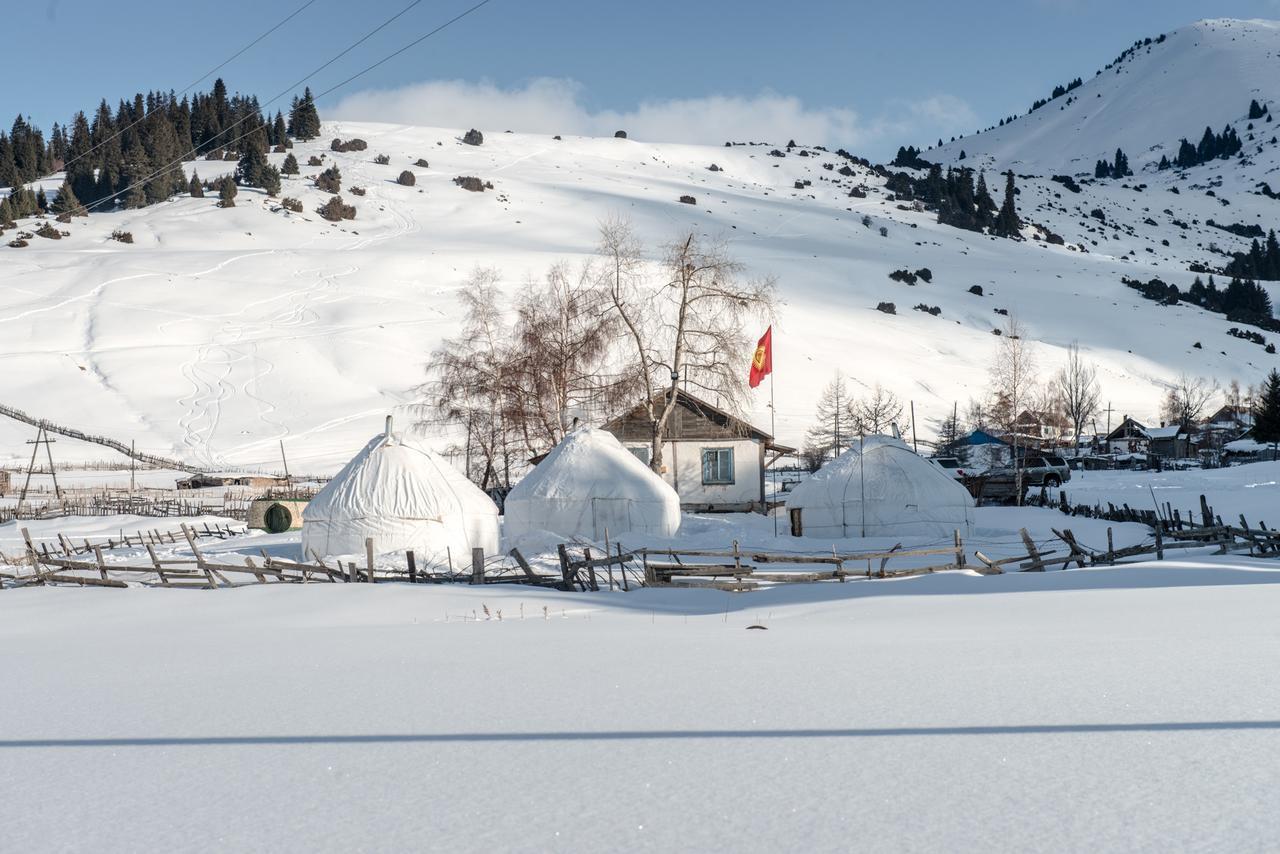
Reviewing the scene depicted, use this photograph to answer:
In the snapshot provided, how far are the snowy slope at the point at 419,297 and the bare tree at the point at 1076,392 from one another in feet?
11.8

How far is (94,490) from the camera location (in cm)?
4747

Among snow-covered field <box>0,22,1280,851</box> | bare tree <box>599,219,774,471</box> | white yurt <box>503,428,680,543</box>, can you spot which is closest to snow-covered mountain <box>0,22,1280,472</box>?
bare tree <box>599,219,774,471</box>

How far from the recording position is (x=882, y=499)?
29.7 meters

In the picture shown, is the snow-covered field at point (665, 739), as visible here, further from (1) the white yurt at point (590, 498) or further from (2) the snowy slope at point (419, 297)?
(2) the snowy slope at point (419, 297)

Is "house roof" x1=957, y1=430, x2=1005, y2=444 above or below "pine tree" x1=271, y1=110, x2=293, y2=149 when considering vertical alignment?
below

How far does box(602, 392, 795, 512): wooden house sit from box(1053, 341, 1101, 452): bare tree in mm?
36686

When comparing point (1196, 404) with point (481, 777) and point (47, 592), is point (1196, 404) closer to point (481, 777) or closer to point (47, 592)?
point (47, 592)

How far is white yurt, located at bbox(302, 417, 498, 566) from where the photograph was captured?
24.8m

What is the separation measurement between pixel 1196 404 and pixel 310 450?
66.6m

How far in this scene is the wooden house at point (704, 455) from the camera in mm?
39562

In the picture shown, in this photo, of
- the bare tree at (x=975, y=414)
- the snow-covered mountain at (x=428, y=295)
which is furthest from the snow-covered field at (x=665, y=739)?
the bare tree at (x=975, y=414)

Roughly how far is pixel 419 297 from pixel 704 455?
4843cm

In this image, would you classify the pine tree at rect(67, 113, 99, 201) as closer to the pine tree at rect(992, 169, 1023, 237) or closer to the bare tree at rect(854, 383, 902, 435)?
the bare tree at rect(854, 383, 902, 435)

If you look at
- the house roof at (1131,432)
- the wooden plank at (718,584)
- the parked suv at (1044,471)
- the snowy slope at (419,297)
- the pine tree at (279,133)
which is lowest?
the wooden plank at (718,584)
